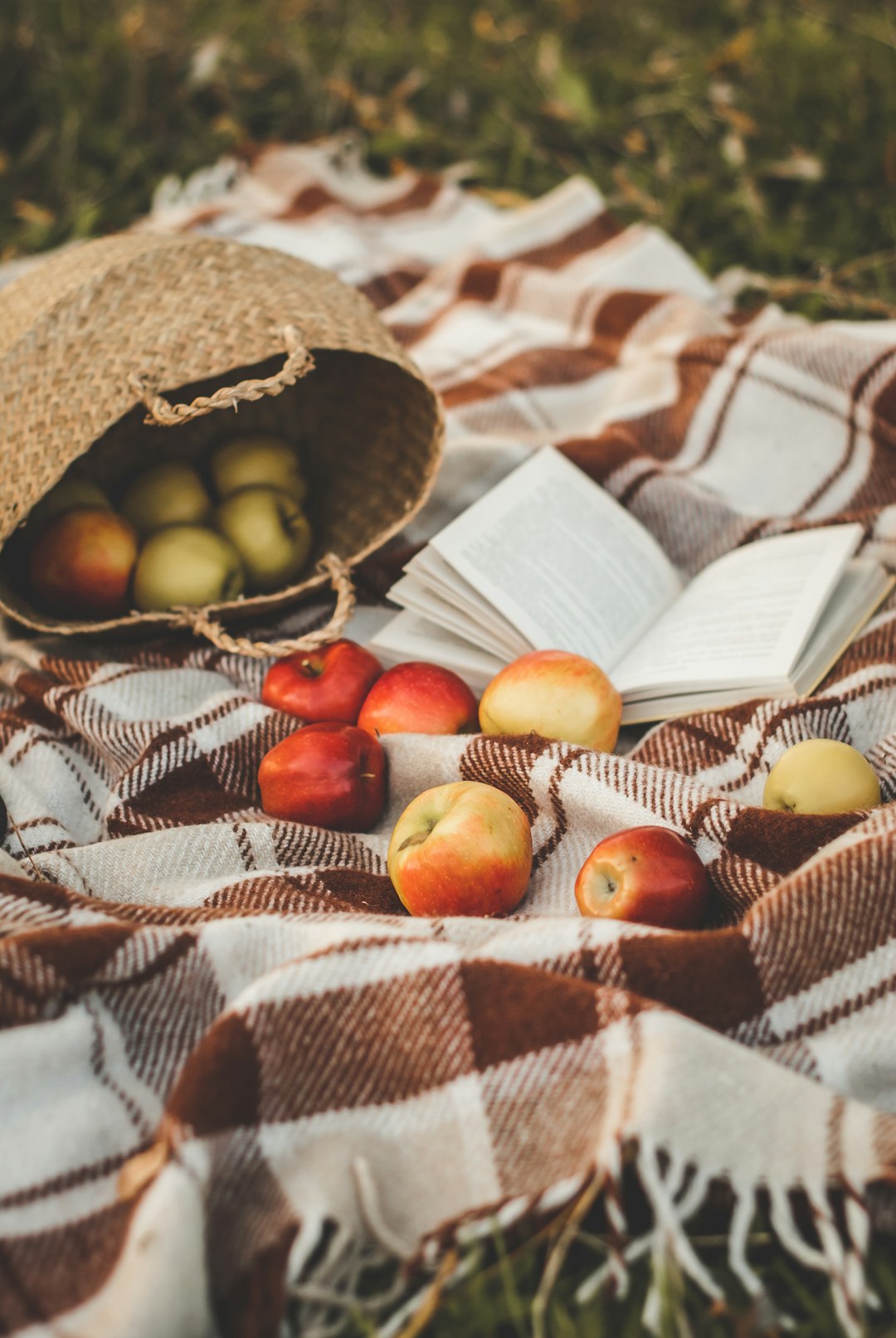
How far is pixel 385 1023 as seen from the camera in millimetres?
895

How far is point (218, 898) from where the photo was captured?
45.1 inches

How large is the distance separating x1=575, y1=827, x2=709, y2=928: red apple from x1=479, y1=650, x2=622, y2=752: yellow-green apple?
234 mm

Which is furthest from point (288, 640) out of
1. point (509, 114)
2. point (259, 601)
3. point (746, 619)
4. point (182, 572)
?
point (509, 114)

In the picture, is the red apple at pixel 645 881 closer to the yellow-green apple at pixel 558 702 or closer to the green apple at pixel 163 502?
the yellow-green apple at pixel 558 702

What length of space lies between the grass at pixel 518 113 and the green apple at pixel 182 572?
1391 millimetres

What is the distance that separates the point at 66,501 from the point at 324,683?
0.50 meters

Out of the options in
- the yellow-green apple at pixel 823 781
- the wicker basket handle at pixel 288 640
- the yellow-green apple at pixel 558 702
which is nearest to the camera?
the yellow-green apple at pixel 823 781

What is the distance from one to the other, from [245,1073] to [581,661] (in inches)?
26.6

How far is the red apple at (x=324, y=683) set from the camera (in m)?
1.46

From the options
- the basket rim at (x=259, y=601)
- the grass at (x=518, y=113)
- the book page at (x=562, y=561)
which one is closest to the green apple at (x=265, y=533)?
the basket rim at (x=259, y=601)

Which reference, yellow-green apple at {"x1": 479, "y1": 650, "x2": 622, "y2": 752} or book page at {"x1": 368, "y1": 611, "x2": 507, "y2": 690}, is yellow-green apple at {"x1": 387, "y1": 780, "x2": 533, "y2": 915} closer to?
yellow-green apple at {"x1": 479, "y1": 650, "x2": 622, "y2": 752}

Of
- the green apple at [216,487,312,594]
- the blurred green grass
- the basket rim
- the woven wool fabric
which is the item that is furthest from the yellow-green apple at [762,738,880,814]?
the blurred green grass

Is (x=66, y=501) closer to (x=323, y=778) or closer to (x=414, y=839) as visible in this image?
(x=323, y=778)

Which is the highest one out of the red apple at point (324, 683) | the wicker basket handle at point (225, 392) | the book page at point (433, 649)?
the wicker basket handle at point (225, 392)
